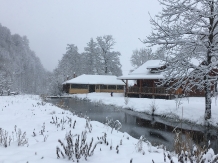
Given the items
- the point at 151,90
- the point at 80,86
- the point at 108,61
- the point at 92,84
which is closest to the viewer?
the point at 151,90

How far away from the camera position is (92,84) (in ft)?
136

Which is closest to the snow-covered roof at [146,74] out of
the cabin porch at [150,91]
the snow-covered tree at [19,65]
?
the cabin porch at [150,91]

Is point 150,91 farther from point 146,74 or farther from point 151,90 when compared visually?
point 146,74

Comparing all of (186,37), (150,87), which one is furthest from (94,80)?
(186,37)

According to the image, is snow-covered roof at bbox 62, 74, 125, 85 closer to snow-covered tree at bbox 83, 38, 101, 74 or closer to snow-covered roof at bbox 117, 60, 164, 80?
snow-covered tree at bbox 83, 38, 101, 74

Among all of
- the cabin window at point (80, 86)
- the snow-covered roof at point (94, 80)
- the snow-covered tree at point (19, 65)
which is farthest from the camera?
the snow-covered tree at point (19, 65)

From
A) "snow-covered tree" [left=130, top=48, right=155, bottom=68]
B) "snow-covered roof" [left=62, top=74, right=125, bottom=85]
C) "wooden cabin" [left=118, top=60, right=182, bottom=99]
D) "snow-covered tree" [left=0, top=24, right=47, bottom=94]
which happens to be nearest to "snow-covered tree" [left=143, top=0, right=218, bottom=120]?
"wooden cabin" [left=118, top=60, right=182, bottom=99]

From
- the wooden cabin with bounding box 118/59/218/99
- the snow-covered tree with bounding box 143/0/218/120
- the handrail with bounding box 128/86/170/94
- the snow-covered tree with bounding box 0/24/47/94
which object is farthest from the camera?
the snow-covered tree with bounding box 0/24/47/94


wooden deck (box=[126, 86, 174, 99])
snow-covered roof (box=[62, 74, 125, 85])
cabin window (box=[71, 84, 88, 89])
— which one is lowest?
wooden deck (box=[126, 86, 174, 99])

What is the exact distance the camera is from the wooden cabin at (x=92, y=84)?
40.2 m

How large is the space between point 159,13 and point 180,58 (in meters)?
3.20

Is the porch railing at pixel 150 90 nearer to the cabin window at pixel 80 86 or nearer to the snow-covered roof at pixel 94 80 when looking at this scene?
the snow-covered roof at pixel 94 80

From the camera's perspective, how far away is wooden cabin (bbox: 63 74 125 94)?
1582 inches

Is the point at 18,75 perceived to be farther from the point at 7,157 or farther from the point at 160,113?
the point at 7,157
